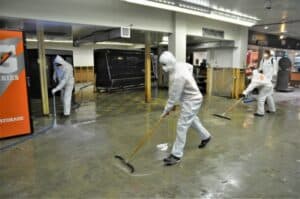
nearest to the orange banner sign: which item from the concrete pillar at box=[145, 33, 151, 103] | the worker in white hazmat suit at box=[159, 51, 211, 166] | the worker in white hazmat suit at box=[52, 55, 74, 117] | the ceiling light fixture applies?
the worker in white hazmat suit at box=[52, 55, 74, 117]

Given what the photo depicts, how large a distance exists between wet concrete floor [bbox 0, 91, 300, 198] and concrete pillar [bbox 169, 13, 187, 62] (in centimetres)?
218

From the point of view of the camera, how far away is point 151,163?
3.05 metres

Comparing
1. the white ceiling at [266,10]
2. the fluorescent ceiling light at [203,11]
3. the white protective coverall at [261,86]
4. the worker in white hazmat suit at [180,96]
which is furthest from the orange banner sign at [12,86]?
the white protective coverall at [261,86]

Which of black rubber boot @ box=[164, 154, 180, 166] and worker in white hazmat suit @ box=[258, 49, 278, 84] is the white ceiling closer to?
worker in white hazmat suit @ box=[258, 49, 278, 84]

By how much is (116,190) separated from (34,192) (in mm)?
846

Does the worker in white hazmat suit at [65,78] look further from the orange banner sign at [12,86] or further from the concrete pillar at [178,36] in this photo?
the concrete pillar at [178,36]

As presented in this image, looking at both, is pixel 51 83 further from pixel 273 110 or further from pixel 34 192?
pixel 273 110

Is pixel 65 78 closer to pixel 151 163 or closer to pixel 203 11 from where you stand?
pixel 151 163

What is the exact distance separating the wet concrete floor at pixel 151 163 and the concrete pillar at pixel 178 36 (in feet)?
7.16

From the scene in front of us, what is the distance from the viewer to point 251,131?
4.39 metres

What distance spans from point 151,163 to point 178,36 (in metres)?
4.12

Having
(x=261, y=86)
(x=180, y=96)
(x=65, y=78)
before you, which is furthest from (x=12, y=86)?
(x=261, y=86)

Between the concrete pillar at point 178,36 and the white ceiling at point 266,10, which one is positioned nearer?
the white ceiling at point 266,10

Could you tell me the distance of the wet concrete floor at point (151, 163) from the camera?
2400 millimetres
